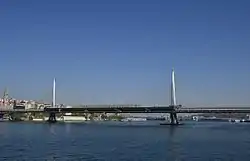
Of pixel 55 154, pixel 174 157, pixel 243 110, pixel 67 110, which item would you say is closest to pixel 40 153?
pixel 55 154

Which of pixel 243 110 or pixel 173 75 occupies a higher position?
pixel 173 75

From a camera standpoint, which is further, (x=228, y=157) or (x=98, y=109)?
(x=98, y=109)

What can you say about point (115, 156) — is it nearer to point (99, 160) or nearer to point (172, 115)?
point (99, 160)

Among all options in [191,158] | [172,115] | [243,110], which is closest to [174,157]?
[191,158]

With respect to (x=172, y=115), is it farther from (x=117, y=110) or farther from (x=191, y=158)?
(x=191, y=158)

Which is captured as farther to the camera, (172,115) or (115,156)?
(172,115)

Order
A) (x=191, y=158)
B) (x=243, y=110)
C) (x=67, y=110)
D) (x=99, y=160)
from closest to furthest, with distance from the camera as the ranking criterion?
1. (x=99, y=160)
2. (x=191, y=158)
3. (x=243, y=110)
4. (x=67, y=110)

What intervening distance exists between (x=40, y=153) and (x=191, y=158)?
17.2 m

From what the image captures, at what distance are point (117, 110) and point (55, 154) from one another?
12217cm

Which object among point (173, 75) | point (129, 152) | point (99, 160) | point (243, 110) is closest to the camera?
point (99, 160)

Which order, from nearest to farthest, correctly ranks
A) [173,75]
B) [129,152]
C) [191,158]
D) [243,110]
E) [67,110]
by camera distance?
[191,158], [129,152], [243,110], [173,75], [67,110]

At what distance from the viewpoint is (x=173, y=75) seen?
561ft

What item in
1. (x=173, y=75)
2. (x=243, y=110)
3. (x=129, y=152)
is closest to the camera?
(x=129, y=152)

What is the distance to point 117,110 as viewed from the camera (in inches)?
6855
